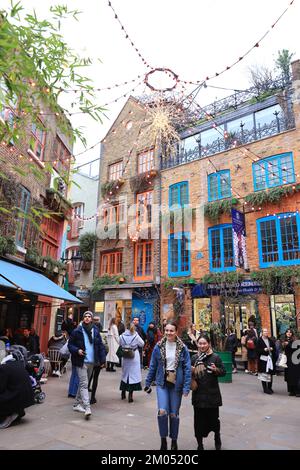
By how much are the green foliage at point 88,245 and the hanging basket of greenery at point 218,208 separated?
862 centimetres

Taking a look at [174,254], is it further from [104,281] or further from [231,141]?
[231,141]

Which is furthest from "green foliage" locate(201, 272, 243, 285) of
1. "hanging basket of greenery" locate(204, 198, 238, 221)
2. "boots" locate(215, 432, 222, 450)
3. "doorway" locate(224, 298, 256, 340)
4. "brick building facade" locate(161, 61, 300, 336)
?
"boots" locate(215, 432, 222, 450)

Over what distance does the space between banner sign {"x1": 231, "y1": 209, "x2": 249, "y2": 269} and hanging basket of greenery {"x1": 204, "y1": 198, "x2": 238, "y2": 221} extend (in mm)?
844

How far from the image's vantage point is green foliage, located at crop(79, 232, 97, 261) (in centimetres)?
2277

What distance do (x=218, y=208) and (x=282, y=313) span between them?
5.56 metres

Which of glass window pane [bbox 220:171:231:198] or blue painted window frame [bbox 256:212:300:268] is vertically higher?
glass window pane [bbox 220:171:231:198]

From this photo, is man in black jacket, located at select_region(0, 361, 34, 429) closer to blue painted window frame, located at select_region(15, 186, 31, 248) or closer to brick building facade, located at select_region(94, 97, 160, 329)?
blue painted window frame, located at select_region(15, 186, 31, 248)

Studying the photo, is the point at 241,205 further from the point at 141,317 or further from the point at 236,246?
the point at 141,317

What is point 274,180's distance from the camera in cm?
1566

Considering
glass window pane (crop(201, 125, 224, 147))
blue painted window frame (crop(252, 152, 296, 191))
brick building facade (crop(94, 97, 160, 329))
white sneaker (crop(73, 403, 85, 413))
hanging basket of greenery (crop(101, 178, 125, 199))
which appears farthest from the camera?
hanging basket of greenery (crop(101, 178, 125, 199))

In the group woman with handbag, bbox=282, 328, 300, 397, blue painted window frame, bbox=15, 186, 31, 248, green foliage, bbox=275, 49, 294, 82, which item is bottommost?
woman with handbag, bbox=282, 328, 300, 397

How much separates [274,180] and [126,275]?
9.68m
